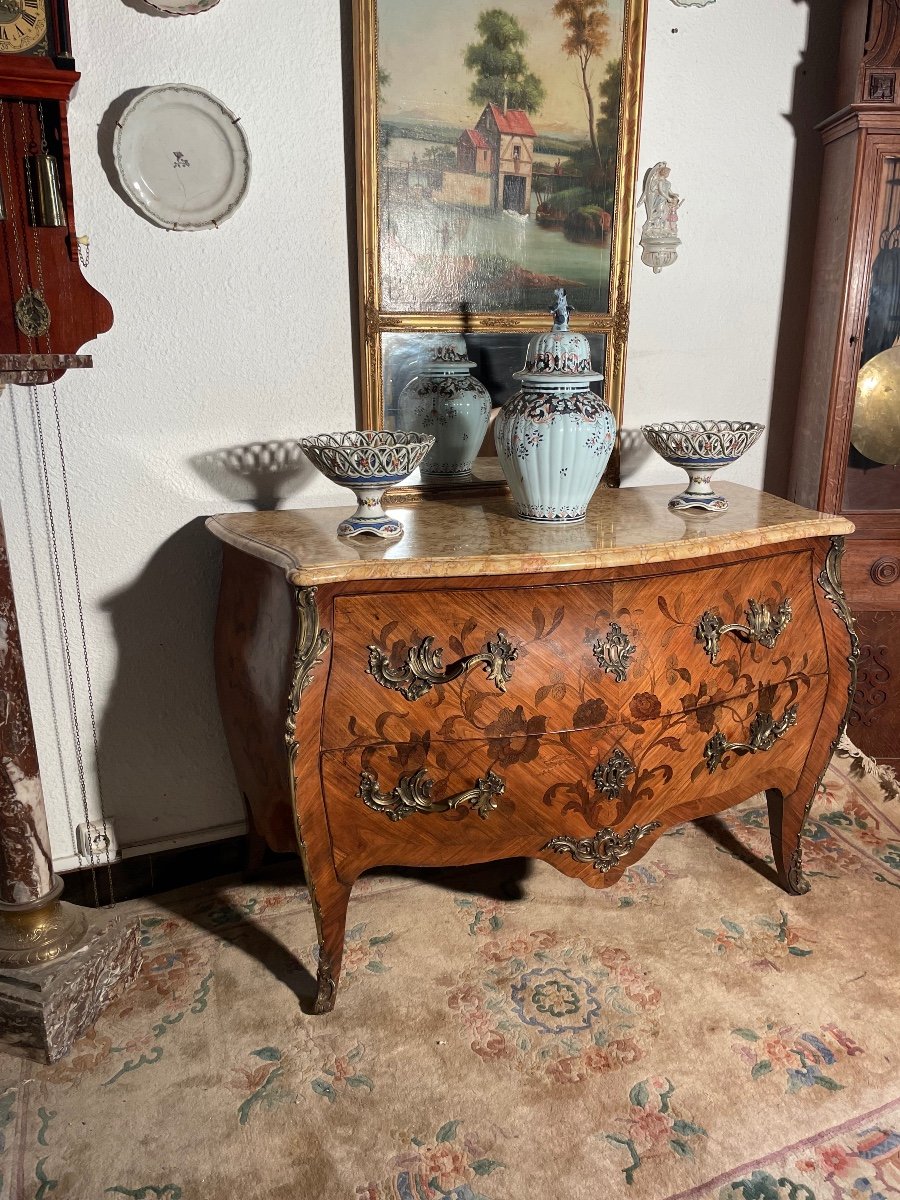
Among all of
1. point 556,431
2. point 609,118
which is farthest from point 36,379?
point 609,118

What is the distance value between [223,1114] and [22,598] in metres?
1.11

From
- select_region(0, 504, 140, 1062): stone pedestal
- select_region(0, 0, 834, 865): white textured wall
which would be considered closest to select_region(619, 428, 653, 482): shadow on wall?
select_region(0, 0, 834, 865): white textured wall

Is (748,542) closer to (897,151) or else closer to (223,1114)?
(897,151)

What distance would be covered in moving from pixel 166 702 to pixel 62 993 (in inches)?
26.2

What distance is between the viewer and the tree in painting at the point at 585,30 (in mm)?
2004

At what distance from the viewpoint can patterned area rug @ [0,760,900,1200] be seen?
1422 mm

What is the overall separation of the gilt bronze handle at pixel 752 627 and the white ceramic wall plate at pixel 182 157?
4.32 feet

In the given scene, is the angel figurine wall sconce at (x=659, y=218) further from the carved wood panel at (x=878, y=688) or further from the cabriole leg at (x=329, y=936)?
the cabriole leg at (x=329, y=936)

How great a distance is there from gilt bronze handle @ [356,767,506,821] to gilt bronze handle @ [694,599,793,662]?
50 centimetres

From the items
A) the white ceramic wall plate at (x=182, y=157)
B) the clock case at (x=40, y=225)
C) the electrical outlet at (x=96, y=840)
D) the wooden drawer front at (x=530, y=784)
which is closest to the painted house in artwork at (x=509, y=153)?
the white ceramic wall plate at (x=182, y=157)

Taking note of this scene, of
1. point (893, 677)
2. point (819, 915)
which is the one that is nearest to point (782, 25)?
point (893, 677)

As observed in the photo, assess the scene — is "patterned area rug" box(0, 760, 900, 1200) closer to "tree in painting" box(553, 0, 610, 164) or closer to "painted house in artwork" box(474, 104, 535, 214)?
"painted house in artwork" box(474, 104, 535, 214)

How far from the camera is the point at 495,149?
201 centimetres

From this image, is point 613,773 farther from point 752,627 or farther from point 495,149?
point 495,149
